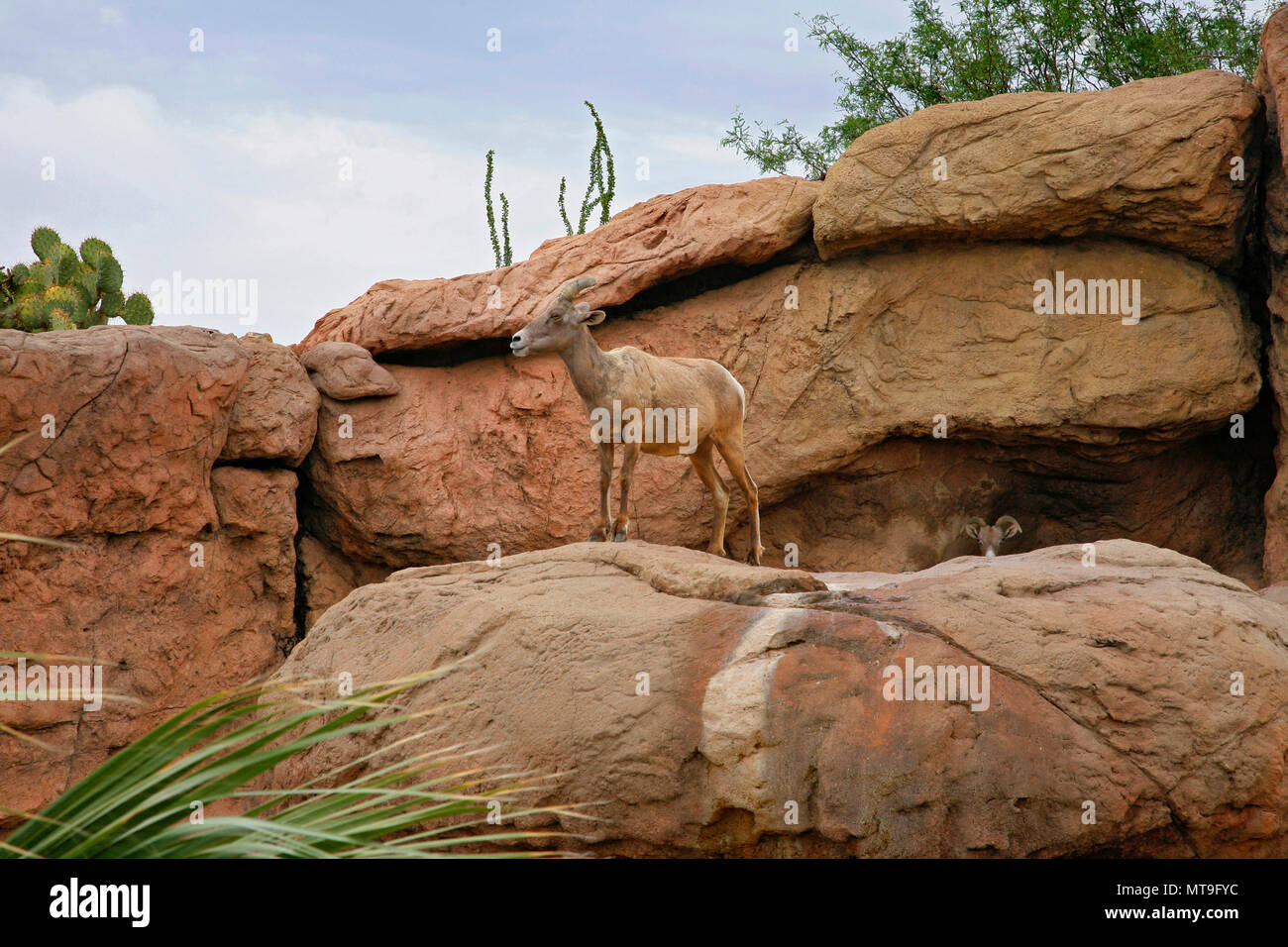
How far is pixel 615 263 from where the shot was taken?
11.1m

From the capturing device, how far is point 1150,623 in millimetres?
5625

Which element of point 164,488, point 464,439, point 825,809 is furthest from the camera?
point 464,439

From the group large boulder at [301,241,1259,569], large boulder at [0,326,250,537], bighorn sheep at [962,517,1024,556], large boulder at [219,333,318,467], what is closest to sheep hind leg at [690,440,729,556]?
large boulder at [301,241,1259,569]

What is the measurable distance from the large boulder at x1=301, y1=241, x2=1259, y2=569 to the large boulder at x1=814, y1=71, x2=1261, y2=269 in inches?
14.4

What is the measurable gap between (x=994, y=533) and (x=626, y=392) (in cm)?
408

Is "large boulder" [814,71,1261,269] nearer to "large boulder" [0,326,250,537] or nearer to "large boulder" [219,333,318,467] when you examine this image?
"large boulder" [219,333,318,467]

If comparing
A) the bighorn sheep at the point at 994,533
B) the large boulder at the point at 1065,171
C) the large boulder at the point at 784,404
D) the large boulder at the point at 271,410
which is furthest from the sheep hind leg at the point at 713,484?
the large boulder at the point at 271,410

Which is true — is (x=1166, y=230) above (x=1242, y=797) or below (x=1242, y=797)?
above

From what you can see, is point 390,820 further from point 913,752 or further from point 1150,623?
point 1150,623

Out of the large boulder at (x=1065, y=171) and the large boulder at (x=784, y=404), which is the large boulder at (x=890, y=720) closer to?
the large boulder at (x=784, y=404)

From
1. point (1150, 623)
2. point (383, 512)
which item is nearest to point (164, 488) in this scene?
point (383, 512)

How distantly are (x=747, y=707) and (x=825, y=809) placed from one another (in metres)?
0.54

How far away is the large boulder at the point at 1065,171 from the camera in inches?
387

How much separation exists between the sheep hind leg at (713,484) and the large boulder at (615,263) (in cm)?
232
